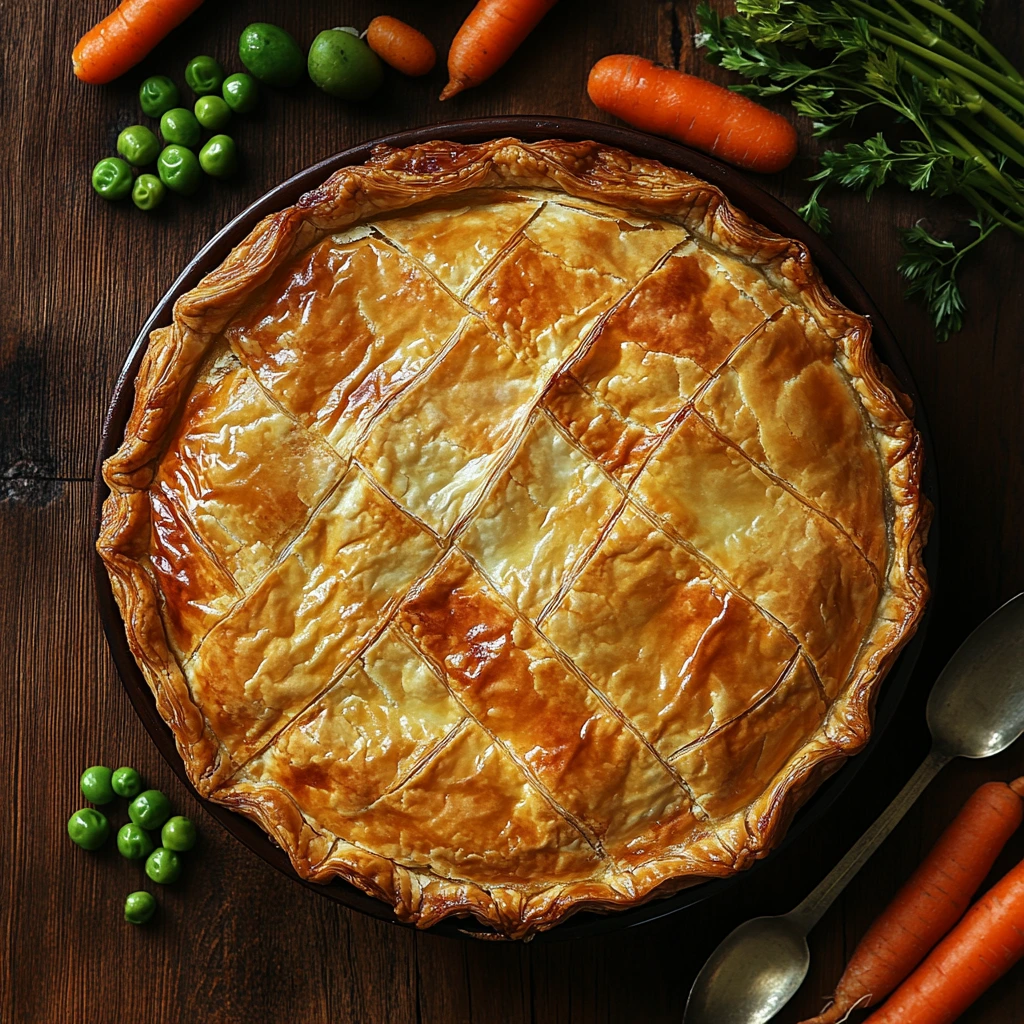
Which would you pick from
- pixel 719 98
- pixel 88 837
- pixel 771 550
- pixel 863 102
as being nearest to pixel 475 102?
pixel 719 98

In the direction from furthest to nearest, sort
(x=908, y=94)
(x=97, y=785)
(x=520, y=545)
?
1. (x=97, y=785)
2. (x=908, y=94)
3. (x=520, y=545)

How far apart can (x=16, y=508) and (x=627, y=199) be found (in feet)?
6.68

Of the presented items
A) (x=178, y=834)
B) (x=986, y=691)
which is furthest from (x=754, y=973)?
(x=178, y=834)

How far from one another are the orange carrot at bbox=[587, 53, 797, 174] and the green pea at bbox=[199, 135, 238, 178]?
1.07m

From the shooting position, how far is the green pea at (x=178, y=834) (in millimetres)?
2953

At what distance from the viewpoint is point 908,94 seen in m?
2.74

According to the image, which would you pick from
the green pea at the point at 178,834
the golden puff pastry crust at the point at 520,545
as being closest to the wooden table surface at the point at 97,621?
the green pea at the point at 178,834

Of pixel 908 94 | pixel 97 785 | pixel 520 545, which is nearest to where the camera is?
pixel 520 545

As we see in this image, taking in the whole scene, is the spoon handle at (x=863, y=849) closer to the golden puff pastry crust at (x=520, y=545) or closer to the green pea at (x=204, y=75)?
the golden puff pastry crust at (x=520, y=545)

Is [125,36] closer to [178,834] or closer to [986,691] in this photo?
[178,834]

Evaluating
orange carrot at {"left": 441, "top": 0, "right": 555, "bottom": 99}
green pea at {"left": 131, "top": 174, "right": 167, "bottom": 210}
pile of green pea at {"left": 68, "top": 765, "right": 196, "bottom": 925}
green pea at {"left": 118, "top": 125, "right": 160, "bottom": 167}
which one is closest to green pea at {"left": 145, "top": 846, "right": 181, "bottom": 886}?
pile of green pea at {"left": 68, "top": 765, "right": 196, "bottom": 925}

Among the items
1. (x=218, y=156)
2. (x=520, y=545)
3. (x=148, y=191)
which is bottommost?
(x=520, y=545)

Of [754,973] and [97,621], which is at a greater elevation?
[97,621]

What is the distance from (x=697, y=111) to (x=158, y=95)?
5.23 feet
